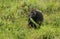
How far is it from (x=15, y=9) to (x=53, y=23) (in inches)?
51.9

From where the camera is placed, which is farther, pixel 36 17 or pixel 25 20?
pixel 25 20

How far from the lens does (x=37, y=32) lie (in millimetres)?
7258

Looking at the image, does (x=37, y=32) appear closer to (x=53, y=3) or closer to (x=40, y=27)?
(x=40, y=27)

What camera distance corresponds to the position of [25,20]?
319 inches

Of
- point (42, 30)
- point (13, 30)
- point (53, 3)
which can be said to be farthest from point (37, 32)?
point (53, 3)

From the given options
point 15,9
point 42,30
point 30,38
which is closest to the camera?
point 30,38

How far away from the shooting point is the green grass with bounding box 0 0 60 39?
6969 mm

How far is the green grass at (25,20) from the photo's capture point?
22.9 ft

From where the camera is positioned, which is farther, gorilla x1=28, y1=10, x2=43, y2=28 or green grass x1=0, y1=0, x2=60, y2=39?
gorilla x1=28, y1=10, x2=43, y2=28

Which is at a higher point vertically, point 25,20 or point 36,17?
point 36,17

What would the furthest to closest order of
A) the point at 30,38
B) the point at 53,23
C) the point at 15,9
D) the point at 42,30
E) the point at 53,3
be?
the point at 53,3 < the point at 15,9 < the point at 53,23 < the point at 42,30 < the point at 30,38

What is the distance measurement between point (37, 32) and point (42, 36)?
351mm

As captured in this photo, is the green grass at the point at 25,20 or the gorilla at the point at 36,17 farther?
the gorilla at the point at 36,17

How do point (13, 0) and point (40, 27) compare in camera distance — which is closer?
point (40, 27)
